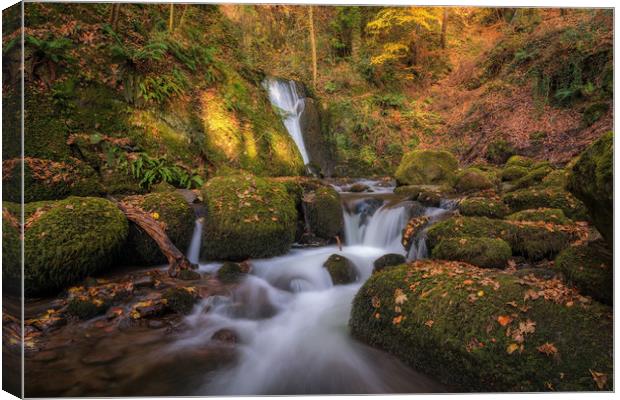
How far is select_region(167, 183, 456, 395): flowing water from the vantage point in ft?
8.57

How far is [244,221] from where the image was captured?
15.6ft

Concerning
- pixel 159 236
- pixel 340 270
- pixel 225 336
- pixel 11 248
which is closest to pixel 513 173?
pixel 340 270

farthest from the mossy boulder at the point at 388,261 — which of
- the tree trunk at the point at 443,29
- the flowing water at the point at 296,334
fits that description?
the tree trunk at the point at 443,29

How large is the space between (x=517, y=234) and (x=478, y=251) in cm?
73

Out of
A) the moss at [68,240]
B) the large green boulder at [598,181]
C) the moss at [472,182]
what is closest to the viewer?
the large green boulder at [598,181]

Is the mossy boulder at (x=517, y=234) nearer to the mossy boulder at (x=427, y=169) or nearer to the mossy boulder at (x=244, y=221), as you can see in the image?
the mossy boulder at (x=244, y=221)

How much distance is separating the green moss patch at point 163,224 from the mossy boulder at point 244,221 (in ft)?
0.87

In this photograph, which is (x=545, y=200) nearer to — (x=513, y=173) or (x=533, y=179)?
(x=533, y=179)

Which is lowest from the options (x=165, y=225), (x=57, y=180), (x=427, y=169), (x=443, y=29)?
(x=165, y=225)

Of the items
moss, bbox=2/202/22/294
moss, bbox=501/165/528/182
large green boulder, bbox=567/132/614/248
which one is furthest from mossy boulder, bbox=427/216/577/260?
moss, bbox=2/202/22/294

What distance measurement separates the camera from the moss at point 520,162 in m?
7.75

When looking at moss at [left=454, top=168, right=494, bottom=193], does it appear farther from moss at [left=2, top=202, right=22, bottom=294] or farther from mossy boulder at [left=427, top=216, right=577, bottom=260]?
moss at [left=2, top=202, right=22, bottom=294]

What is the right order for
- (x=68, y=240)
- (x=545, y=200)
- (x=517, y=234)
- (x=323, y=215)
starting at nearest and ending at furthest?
(x=68, y=240) < (x=517, y=234) < (x=545, y=200) < (x=323, y=215)

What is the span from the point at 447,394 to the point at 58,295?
3.54 metres
